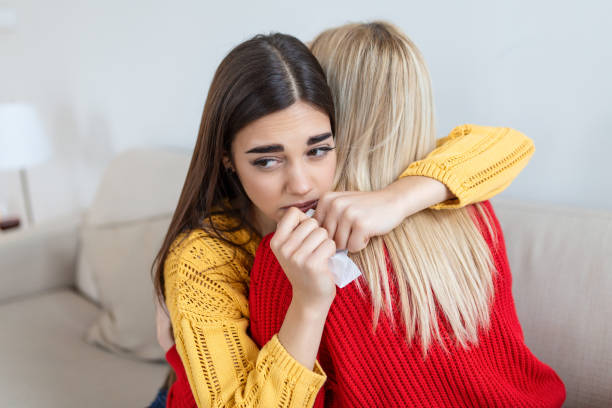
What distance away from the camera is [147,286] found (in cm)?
164

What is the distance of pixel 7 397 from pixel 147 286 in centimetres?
46

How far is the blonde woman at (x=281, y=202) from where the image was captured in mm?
748

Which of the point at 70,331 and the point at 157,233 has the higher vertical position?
the point at 157,233

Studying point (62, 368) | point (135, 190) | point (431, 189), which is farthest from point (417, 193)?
point (135, 190)

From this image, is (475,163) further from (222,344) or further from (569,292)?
(222,344)

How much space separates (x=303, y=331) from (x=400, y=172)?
31cm

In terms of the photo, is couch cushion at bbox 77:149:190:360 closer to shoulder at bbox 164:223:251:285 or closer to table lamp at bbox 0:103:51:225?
table lamp at bbox 0:103:51:225

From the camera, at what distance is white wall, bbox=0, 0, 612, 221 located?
3.77 feet

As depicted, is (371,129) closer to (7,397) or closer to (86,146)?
(7,397)

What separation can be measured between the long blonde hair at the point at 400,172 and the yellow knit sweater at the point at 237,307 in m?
0.04

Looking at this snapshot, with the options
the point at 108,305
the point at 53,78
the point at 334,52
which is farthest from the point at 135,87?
the point at 334,52

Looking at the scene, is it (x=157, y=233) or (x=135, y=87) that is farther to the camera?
(x=135, y=87)

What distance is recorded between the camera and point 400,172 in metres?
0.88

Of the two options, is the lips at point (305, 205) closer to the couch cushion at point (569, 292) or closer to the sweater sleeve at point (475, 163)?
the sweater sleeve at point (475, 163)
